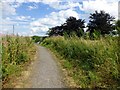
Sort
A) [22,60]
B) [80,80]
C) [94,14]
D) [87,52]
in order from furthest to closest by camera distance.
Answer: [94,14]
[22,60]
[87,52]
[80,80]

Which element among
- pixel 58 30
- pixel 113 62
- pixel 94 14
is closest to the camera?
pixel 113 62

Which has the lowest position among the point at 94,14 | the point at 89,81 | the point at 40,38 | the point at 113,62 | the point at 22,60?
the point at 40,38

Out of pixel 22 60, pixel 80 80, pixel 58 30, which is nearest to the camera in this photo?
pixel 80 80

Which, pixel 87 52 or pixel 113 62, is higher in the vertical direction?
pixel 113 62

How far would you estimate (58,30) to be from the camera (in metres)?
57.1

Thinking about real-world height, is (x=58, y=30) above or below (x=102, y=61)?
below

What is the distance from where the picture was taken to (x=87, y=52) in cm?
1485

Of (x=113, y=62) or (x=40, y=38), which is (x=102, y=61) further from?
(x=40, y=38)

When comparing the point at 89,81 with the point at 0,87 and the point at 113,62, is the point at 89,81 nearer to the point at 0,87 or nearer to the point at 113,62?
the point at 113,62

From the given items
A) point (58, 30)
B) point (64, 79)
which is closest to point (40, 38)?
point (58, 30)

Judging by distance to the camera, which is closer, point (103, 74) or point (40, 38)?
point (103, 74)

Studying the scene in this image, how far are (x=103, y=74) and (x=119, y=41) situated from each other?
149cm

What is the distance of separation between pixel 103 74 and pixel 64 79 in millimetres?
1871

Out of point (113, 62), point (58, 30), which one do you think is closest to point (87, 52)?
point (113, 62)
